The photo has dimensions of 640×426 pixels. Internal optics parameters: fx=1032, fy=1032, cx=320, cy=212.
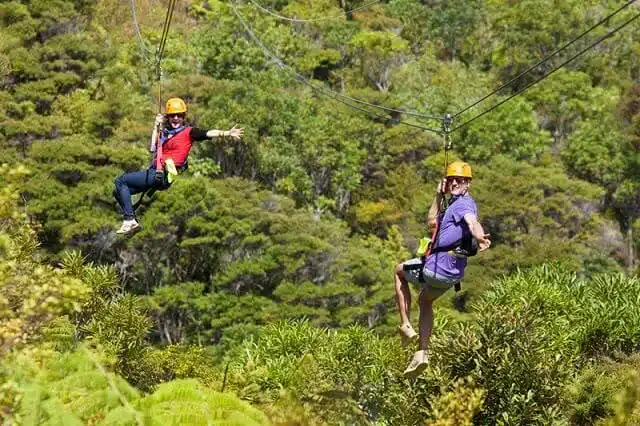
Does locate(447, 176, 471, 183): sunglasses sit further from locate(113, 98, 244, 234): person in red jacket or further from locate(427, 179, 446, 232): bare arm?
locate(113, 98, 244, 234): person in red jacket

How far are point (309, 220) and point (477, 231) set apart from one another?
80.7 feet

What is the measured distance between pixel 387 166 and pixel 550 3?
1494 cm

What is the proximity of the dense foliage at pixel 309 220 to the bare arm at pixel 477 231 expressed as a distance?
1.32 m

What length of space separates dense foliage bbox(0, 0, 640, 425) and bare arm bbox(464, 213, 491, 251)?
1.32m

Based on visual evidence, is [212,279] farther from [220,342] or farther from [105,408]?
[105,408]

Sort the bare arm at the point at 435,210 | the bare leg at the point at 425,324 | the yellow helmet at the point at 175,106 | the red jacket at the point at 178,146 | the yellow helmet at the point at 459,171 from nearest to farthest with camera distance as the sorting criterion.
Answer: the yellow helmet at the point at 459,171 → the bare arm at the point at 435,210 → the bare leg at the point at 425,324 → the yellow helmet at the point at 175,106 → the red jacket at the point at 178,146

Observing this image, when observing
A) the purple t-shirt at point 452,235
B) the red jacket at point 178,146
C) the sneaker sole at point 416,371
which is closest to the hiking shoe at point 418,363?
the sneaker sole at point 416,371

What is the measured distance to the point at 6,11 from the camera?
32594 millimetres

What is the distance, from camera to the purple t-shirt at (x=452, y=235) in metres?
8.73

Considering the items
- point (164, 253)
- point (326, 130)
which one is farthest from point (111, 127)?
point (326, 130)

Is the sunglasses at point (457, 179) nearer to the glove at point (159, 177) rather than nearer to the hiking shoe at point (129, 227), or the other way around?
the glove at point (159, 177)

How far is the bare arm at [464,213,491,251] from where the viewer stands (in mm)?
8359

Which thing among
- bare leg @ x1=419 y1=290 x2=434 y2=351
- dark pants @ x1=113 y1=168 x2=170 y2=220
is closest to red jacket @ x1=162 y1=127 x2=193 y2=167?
dark pants @ x1=113 y1=168 x2=170 y2=220

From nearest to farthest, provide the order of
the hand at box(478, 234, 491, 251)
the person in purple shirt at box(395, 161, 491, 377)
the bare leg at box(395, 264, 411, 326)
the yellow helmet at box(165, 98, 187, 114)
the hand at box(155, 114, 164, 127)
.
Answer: the hand at box(478, 234, 491, 251) < the person in purple shirt at box(395, 161, 491, 377) < the bare leg at box(395, 264, 411, 326) < the hand at box(155, 114, 164, 127) < the yellow helmet at box(165, 98, 187, 114)
